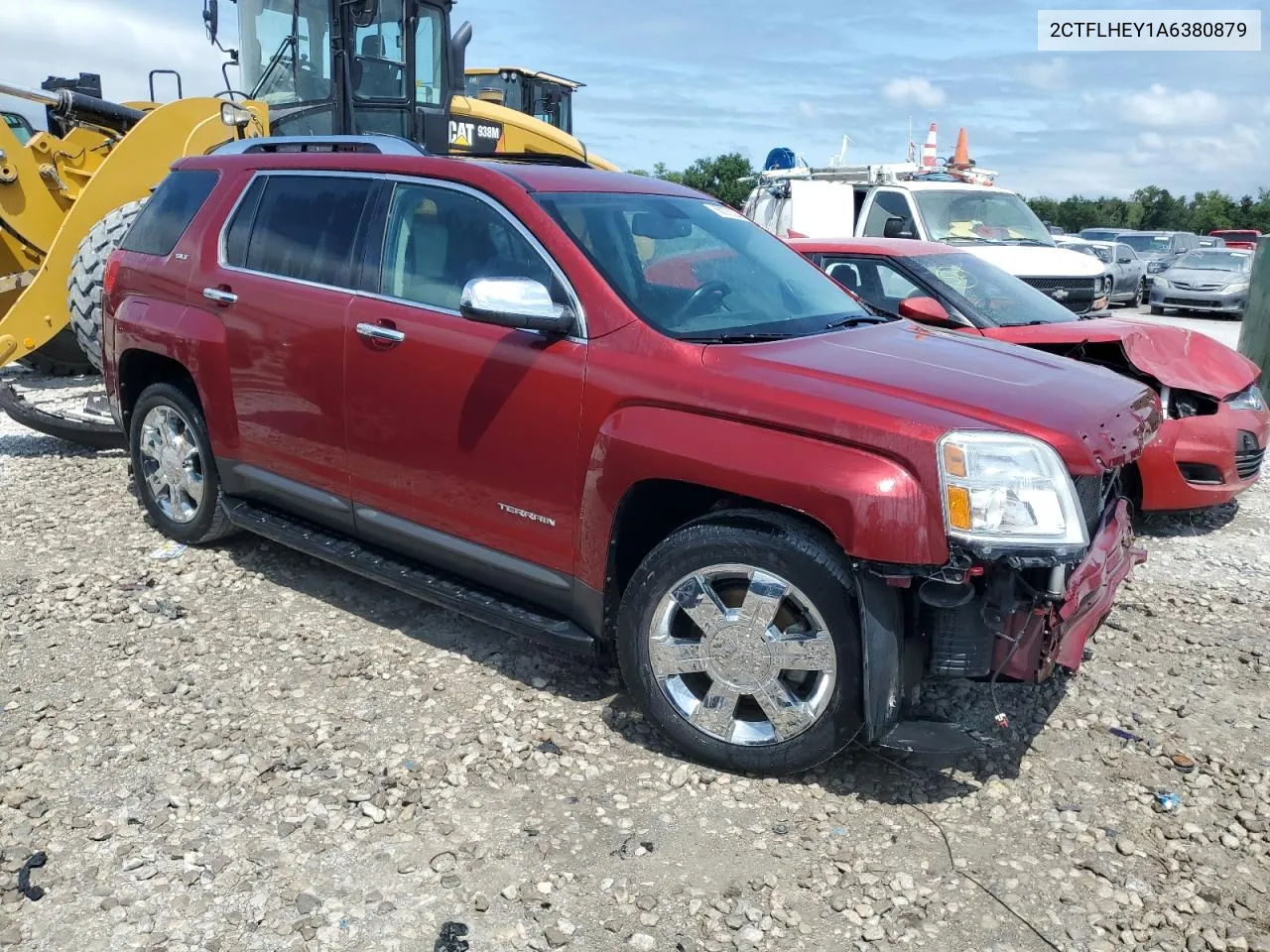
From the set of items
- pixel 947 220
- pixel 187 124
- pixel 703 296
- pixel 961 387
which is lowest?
pixel 961 387

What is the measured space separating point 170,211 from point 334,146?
0.95 m

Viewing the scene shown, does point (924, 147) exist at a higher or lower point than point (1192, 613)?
higher

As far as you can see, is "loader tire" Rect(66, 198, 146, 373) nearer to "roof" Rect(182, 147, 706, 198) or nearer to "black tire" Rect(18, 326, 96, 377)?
"black tire" Rect(18, 326, 96, 377)

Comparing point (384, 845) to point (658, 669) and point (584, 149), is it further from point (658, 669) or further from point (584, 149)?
point (584, 149)

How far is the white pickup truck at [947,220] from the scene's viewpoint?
36.1 feet

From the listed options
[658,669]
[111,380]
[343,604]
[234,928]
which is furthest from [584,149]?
[234,928]

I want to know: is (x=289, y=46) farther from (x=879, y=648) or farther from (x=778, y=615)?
(x=879, y=648)

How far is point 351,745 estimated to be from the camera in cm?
358

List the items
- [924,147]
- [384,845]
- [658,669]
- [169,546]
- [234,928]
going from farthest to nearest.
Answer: [924,147]
[169,546]
[658,669]
[384,845]
[234,928]

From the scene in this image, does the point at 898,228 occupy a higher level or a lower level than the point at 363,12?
lower

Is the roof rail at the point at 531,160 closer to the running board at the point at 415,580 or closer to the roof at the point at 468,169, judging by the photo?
the roof at the point at 468,169

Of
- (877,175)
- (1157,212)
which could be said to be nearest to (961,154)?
(877,175)

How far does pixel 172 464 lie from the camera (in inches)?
208

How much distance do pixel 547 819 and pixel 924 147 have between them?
18.4 metres
